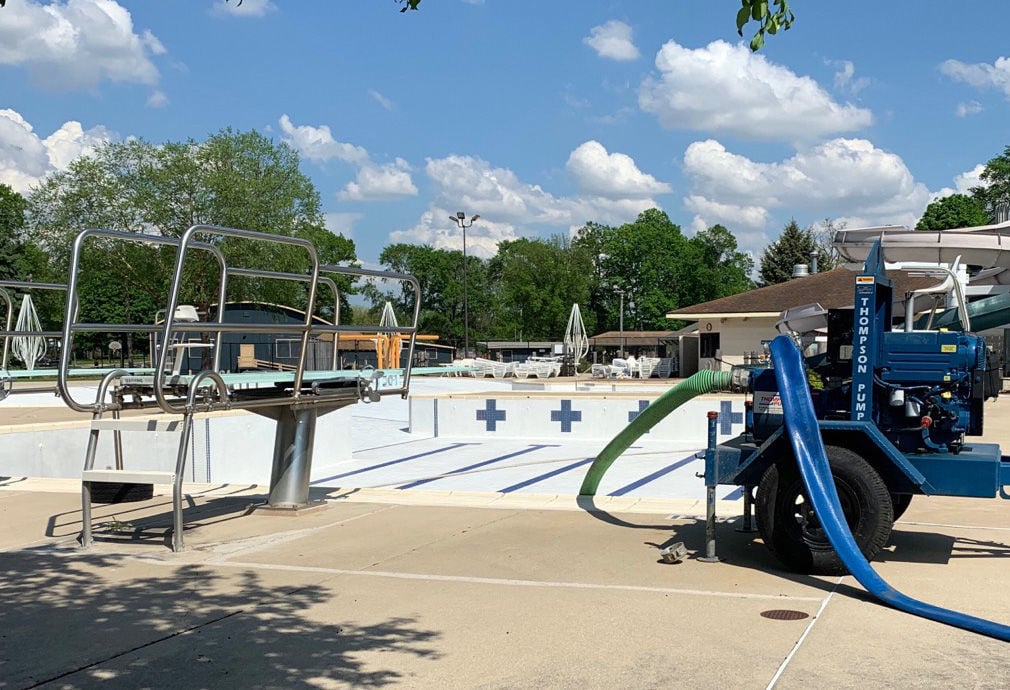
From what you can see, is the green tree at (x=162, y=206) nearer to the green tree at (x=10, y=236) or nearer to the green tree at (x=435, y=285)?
the green tree at (x=10, y=236)

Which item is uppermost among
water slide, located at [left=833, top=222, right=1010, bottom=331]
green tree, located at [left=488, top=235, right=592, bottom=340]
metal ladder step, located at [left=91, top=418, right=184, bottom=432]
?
green tree, located at [left=488, top=235, right=592, bottom=340]

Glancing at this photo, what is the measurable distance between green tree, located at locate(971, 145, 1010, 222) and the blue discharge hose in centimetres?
7875

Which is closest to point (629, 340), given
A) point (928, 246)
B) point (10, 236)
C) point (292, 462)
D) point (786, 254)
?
point (786, 254)

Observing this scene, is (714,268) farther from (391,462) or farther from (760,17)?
(760,17)

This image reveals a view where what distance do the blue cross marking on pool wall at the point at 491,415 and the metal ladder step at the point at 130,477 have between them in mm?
14020

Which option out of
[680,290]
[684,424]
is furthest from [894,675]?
[680,290]

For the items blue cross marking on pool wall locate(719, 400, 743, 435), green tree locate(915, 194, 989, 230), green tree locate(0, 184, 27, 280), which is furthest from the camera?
green tree locate(915, 194, 989, 230)

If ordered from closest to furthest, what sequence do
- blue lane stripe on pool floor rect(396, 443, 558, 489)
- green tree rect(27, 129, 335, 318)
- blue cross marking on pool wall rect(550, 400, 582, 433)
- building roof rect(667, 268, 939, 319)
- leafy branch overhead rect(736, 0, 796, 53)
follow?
leafy branch overhead rect(736, 0, 796, 53)
blue lane stripe on pool floor rect(396, 443, 558, 489)
blue cross marking on pool wall rect(550, 400, 582, 433)
building roof rect(667, 268, 939, 319)
green tree rect(27, 129, 335, 318)

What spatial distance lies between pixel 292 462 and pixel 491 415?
12326mm

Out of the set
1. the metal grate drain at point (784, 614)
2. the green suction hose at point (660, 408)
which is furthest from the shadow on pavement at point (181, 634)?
the green suction hose at point (660, 408)

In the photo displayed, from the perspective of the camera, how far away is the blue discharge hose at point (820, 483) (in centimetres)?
539

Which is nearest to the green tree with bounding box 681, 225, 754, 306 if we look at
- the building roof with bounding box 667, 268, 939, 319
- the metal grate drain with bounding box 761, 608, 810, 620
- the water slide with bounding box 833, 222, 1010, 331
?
the building roof with bounding box 667, 268, 939, 319

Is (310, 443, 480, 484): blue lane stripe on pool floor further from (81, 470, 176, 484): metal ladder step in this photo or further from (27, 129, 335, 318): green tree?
(27, 129, 335, 318): green tree

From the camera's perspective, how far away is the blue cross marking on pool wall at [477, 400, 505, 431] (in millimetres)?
21219
